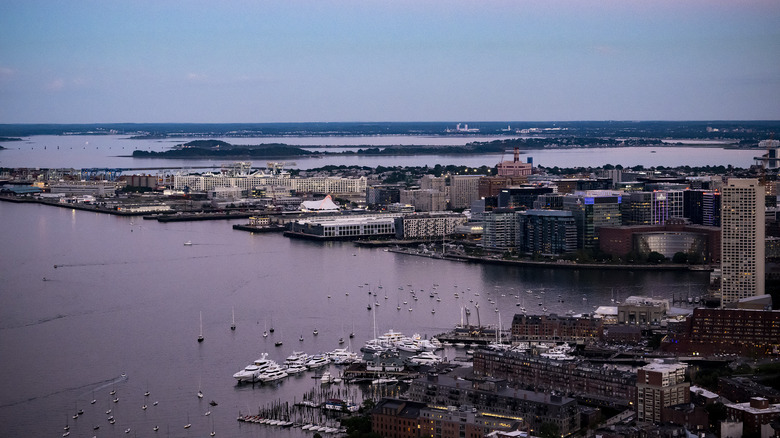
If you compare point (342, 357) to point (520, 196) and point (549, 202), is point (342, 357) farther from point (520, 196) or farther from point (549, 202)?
point (520, 196)

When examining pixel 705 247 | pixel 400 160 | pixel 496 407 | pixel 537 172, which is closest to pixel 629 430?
pixel 496 407

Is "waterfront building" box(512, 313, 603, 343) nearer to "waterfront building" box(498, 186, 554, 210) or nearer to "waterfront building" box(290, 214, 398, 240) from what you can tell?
"waterfront building" box(290, 214, 398, 240)

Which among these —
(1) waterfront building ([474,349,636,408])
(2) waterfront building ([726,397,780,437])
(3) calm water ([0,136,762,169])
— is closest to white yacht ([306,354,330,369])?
(1) waterfront building ([474,349,636,408])

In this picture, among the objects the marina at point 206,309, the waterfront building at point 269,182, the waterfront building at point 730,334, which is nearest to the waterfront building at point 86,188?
the waterfront building at point 269,182

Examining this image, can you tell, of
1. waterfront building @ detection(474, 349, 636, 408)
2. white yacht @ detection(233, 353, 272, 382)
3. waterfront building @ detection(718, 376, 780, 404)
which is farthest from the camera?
white yacht @ detection(233, 353, 272, 382)

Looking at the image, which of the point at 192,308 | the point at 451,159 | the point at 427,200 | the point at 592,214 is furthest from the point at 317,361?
the point at 451,159

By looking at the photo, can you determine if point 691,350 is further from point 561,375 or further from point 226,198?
point 226,198
